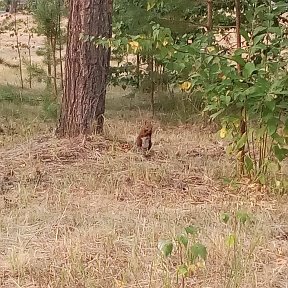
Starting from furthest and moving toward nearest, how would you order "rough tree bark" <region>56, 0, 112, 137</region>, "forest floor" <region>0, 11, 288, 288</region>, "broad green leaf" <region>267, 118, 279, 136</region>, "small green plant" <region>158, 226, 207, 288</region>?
"rough tree bark" <region>56, 0, 112, 137</region> < "broad green leaf" <region>267, 118, 279, 136</region> < "forest floor" <region>0, 11, 288, 288</region> < "small green plant" <region>158, 226, 207, 288</region>

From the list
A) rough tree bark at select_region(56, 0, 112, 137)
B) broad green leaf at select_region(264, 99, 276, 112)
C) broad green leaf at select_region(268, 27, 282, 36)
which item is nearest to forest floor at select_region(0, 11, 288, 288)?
rough tree bark at select_region(56, 0, 112, 137)

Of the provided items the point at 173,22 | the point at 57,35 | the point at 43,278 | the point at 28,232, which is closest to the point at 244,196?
the point at 28,232

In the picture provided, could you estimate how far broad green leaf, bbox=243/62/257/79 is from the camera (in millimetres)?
4228

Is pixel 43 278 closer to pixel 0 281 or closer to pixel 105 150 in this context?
pixel 0 281

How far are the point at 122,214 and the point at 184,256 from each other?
1022 mm

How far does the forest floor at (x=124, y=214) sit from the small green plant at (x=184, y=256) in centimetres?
3

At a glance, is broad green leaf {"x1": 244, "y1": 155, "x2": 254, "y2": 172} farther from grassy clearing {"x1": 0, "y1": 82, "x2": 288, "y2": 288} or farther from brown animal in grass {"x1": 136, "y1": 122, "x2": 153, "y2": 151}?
brown animal in grass {"x1": 136, "y1": 122, "x2": 153, "y2": 151}

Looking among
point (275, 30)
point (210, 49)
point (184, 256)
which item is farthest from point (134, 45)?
point (184, 256)

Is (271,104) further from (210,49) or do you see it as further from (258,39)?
(210,49)

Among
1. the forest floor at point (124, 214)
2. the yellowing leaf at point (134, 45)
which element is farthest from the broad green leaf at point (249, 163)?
the yellowing leaf at point (134, 45)

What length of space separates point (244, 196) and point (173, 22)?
4178 millimetres

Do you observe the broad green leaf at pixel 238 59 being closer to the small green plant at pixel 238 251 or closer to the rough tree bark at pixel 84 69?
Answer: the small green plant at pixel 238 251

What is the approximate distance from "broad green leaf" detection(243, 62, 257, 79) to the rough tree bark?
266cm

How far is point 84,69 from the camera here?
A: 662cm
